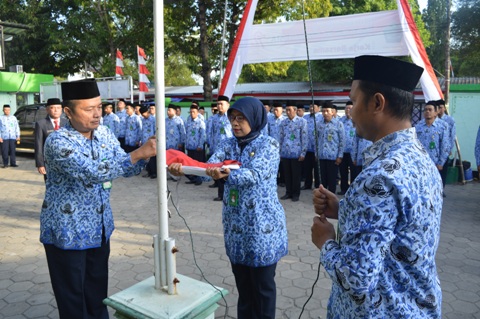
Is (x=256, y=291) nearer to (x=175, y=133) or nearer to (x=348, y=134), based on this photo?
(x=348, y=134)

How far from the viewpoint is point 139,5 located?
1878 centimetres

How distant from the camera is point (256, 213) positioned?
2623mm

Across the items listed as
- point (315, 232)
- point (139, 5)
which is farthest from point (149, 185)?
point (139, 5)

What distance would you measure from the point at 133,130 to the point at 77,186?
858cm

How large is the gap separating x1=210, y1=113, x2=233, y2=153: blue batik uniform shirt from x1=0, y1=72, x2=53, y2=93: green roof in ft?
40.7

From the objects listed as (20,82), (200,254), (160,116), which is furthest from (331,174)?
(20,82)

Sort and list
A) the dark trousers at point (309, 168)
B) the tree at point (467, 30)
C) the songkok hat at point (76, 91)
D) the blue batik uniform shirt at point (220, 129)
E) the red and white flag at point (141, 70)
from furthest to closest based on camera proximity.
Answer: the tree at point (467, 30)
the red and white flag at point (141, 70)
the dark trousers at point (309, 168)
the blue batik uniform shirt at point (220, 129)
the songkok hat at point (76, 91)

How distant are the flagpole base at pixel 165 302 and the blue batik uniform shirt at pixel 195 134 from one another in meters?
7.43

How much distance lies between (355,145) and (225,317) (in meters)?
5.42

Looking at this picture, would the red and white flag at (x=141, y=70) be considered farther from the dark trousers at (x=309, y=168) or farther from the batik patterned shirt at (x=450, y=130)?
the batik patterned shirt at (x=450, y=130)

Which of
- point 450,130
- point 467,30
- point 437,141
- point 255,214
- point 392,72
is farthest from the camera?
point 467,30

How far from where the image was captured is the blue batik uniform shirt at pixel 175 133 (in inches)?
380

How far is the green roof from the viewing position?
16.9 metres

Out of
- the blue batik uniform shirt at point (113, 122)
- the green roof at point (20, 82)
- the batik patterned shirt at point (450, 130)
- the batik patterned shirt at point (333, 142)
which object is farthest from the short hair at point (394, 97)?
the green roof at point (20, 82)
